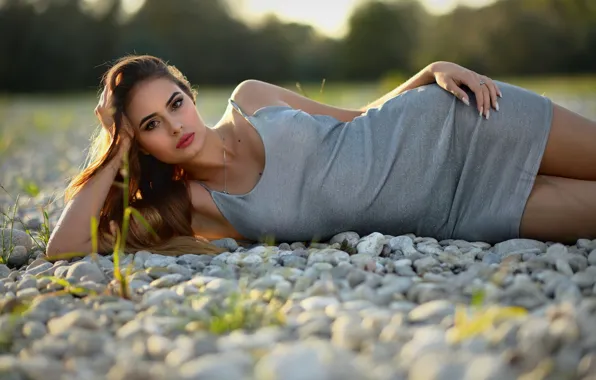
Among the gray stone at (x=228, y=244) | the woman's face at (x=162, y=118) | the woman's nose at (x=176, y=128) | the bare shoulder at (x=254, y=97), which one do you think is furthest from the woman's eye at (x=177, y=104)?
the gray stone at (x=228, y=244)

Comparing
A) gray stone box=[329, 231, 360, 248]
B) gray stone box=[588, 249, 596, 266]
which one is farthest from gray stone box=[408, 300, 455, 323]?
gray stone box=[329, 231, 360, 248]

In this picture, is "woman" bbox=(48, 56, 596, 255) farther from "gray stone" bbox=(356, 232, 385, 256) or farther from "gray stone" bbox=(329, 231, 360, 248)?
"gray stone" bbox=(356, 232, 385, 256)

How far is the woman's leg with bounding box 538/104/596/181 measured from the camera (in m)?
3.04

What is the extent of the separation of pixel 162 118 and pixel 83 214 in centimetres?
58

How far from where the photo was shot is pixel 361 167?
3.16 meters

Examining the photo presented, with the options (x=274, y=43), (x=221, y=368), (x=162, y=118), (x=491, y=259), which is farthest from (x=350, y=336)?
(x=274, y=43)

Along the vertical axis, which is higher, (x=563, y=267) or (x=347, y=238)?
(x=563, y=267)

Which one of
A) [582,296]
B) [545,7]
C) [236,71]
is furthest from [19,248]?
[545,7]

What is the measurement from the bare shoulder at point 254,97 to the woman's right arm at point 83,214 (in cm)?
63

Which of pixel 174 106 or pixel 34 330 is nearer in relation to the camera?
pixel 34 330

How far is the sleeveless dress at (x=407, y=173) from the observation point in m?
3.05

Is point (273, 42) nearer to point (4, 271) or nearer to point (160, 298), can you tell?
point (4, 271)

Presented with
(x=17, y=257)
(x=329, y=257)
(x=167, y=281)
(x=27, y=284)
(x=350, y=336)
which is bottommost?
(x=17, y=257)

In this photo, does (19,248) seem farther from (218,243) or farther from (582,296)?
(582,296)
